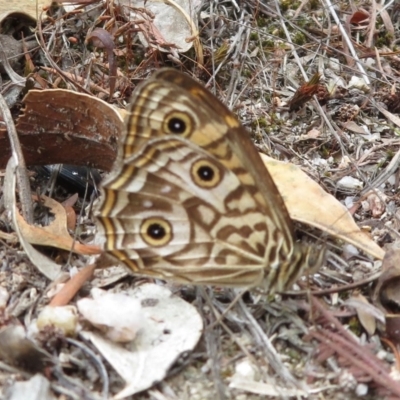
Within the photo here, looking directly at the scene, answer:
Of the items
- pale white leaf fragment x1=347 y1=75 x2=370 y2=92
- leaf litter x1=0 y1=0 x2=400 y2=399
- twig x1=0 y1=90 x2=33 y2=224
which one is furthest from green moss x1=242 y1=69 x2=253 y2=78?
twig x1=0 y1=90 x2=33 y2=224

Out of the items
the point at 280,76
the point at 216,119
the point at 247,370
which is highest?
the point at 216,119

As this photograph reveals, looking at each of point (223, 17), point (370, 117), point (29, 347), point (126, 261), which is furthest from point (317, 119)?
point (29, 347)

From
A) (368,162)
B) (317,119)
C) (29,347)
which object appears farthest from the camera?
(317,119)

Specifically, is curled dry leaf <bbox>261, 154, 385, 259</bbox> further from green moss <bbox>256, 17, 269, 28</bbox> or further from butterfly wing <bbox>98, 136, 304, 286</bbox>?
green moss <bbox>256, 17, 269, 28</bbox>

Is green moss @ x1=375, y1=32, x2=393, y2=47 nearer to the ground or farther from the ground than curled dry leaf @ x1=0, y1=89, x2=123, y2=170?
farther from the ground

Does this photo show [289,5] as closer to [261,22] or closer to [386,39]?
[261,22]

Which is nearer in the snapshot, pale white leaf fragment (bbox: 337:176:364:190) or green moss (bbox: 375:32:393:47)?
pale white leaf fragment (bbox: 337:176:364:190)

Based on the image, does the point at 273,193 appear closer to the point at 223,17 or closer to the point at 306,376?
the point at 306,376

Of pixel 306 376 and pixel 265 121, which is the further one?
pixel 265 121
